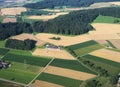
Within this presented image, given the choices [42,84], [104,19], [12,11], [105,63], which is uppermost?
[12,11]

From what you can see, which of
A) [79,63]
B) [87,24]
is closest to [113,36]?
[87,24]

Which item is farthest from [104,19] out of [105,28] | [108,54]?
[108,54]

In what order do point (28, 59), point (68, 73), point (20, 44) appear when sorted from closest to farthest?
1. point (68, 73)
2. point (28, 59)
3. point (20, 44)

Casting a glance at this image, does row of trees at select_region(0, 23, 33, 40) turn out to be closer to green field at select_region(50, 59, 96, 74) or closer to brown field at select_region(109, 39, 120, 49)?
green field at select_region(50, 59, 96, 74)

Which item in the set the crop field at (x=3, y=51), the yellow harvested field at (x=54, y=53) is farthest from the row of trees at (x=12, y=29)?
the yellow harvested field at (x=54, y=53)

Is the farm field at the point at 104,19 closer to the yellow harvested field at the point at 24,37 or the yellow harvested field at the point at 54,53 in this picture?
the yellow harvested field at the point at 24,37

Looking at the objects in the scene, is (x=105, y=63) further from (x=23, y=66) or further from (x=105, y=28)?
(x=105, y=28)

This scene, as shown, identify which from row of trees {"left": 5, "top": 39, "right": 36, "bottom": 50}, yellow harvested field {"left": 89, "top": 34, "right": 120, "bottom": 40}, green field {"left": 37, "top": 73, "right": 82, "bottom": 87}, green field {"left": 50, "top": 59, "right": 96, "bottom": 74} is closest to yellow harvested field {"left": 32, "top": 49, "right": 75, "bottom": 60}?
green field {"left": 50, "top": 59, "right": 96, "bottom": 74}

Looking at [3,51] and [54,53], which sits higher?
[3,51]
